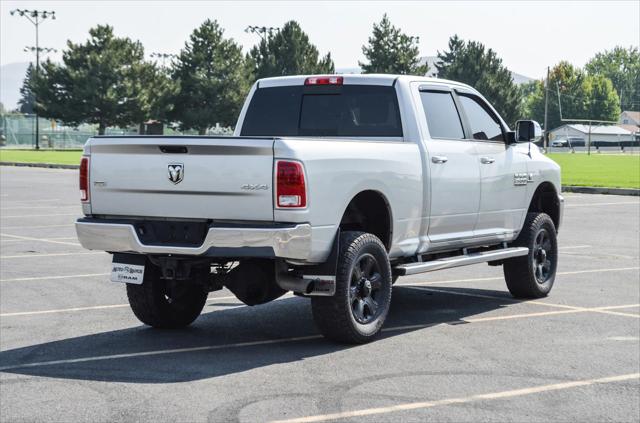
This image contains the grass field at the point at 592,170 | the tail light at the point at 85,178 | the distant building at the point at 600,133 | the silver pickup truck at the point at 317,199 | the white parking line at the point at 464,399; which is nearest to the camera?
the white parking line at the point at 464,399

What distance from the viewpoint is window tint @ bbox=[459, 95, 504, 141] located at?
397 inches

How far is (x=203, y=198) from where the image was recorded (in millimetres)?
7590

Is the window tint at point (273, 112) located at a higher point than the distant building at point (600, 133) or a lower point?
lower

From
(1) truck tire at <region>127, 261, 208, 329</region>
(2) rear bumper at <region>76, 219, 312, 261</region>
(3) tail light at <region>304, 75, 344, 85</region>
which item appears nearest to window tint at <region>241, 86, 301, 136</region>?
(3) tail light at <region>304, 75, 344, 85</region>

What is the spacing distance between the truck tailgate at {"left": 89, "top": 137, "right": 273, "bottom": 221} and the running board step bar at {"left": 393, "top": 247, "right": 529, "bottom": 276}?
1.79m

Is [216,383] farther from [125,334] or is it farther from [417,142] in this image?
[417,142]

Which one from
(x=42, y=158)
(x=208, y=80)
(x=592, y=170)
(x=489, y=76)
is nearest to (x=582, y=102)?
(x=489, y=76)

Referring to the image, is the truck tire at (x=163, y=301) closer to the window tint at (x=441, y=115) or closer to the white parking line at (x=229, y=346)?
the white parking line at (x=229, y=346)

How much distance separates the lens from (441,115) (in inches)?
379

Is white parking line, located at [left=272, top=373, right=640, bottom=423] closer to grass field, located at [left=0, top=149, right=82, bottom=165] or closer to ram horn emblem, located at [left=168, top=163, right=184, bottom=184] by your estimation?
ram horn emblem, located at [left=168, top=163, right=184, bottom=184]

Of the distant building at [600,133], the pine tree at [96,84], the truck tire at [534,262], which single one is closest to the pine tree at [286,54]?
the pine tree at [96,84]

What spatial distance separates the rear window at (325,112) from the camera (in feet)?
30.4

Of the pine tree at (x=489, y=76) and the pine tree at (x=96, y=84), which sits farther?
the pine tree at (x=489, y=76)

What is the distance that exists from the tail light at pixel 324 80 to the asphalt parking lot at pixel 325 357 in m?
2.12
